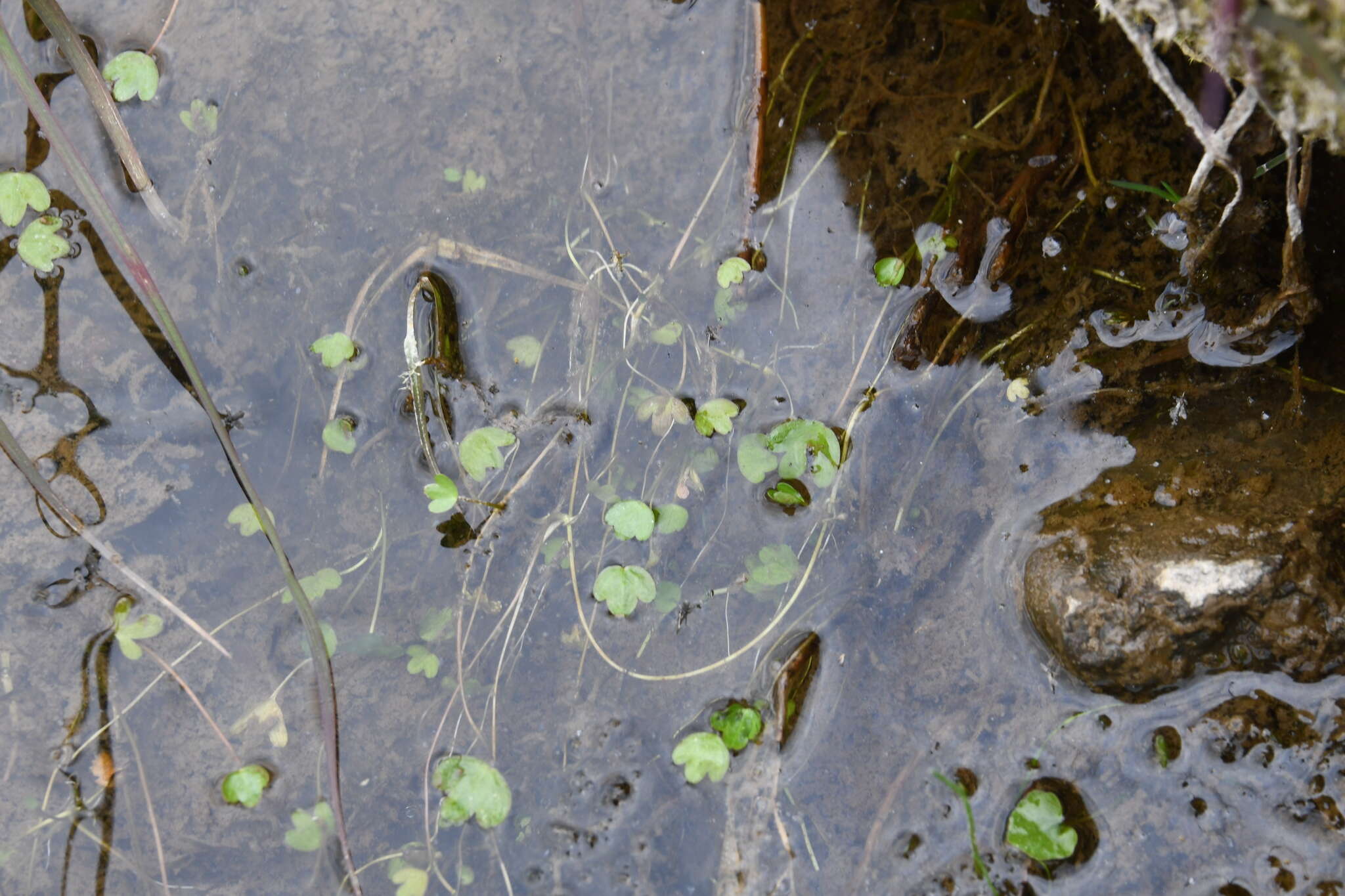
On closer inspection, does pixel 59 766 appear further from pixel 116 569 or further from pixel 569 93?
pixel 569 93

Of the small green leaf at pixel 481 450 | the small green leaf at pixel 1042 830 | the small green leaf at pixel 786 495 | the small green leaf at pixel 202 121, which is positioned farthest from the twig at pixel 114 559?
the small green leaf at pixel 1042 830

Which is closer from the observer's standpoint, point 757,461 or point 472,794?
point 472,794

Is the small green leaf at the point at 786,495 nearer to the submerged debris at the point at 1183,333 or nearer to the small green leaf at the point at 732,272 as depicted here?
the small green leaf at the point at 732,272

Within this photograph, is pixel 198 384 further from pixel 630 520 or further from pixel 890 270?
pixel 890 270

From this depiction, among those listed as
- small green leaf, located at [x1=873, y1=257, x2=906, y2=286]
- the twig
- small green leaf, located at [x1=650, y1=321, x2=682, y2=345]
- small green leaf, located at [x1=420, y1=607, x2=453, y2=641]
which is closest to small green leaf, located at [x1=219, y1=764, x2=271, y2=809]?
the twig

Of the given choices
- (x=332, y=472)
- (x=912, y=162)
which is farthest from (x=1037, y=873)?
(x=332, y=472)

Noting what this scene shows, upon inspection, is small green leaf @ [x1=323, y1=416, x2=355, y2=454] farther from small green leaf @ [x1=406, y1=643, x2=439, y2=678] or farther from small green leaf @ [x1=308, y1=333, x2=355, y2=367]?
small green leaf @ [x1=406, y1=643, x2=439, y2=678]

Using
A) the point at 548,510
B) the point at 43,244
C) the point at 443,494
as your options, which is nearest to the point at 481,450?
the point at 443,494
